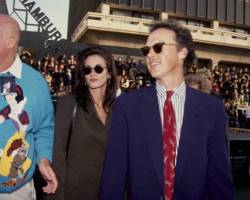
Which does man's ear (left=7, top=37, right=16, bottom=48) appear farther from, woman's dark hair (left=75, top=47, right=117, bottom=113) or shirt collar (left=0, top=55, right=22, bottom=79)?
woman's dark hair (left=75, top=47, right=117, bottom=113)

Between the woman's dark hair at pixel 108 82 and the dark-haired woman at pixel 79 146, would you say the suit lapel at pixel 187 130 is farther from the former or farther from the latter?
the woman's dark hair at pixel 108 82

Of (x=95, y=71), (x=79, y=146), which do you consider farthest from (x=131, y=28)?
(x=79, y=146)

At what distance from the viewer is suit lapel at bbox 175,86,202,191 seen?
229 centimetres

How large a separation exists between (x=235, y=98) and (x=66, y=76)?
31.4ft

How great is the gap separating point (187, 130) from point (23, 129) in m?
1.01

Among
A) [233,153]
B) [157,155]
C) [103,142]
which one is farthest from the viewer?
[233,153]

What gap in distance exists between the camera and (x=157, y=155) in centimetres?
229

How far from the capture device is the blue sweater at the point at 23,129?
8.23 ft

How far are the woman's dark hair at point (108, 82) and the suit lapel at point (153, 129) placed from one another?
86cm

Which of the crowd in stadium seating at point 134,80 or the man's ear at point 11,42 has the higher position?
the crowd in stadium seating at point 134,80

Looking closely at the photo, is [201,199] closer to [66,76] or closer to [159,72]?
[159,72]

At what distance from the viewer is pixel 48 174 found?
263cm

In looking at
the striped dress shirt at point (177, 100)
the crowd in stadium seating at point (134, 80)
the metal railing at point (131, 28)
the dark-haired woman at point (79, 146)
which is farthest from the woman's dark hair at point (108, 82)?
the metal railing at point (131, 28)

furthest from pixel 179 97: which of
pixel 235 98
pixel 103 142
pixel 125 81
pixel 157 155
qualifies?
pixel 235 98
